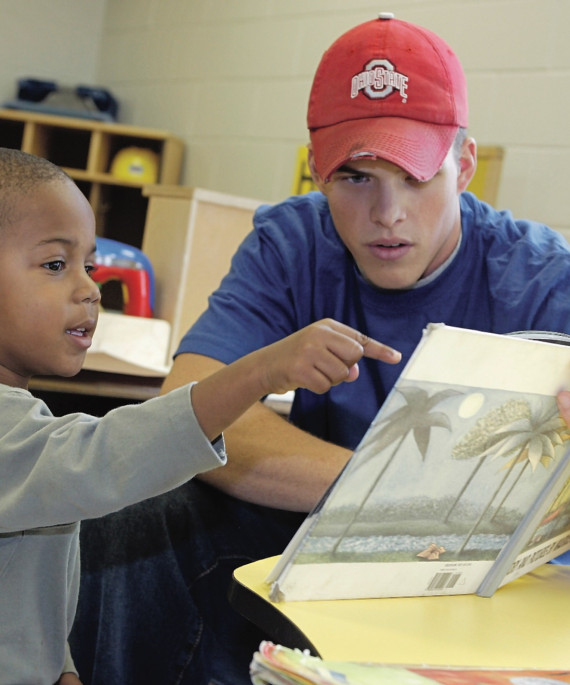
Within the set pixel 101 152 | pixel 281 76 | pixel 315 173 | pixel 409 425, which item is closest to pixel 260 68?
pixel 281 76

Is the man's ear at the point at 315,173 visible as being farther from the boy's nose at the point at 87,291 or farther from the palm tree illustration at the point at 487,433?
the palm tree illustration at the point at 487,433

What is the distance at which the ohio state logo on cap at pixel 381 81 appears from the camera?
1.39m

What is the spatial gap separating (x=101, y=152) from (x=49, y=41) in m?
0.78

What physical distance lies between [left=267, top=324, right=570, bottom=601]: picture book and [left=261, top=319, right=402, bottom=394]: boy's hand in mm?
69

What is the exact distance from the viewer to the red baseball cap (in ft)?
4.48

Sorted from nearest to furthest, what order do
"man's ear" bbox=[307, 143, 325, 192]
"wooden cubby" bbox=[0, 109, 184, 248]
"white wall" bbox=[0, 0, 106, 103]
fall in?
"man's ear" bbox=[307, 143, 325, 192], "wooden cubby" bbox=[0, 109, 184, 248], "white wall" bbox=[0, 0, 106, 103]

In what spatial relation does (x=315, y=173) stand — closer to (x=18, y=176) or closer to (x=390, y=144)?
(x=390, y=144)

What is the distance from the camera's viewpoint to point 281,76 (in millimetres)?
3514

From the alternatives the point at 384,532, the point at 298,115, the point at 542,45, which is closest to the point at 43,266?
the point at 384,532

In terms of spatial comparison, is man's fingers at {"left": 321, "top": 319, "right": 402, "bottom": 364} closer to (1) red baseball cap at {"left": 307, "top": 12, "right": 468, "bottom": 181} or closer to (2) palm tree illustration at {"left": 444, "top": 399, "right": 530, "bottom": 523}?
(2) palm tree illustration at {"left": 444, "top": 399, "right": 530, "bottom": 523}

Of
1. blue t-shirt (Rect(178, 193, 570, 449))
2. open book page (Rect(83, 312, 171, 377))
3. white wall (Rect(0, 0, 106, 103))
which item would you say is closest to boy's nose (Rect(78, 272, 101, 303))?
blue t-shirt (Rect(178, 193, 570, 449))

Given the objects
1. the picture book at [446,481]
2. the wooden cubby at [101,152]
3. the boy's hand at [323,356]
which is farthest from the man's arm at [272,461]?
the wooden cubby at [101,152]

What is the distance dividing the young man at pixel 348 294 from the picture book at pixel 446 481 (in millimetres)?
431

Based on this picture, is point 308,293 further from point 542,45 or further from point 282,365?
point 542,45
